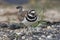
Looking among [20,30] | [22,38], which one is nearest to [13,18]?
[20,30]

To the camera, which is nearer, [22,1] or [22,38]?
[22,38]

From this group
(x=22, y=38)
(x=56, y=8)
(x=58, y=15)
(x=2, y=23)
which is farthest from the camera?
(x=56, y=8)

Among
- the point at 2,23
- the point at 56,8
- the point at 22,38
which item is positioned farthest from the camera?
the point at 56,8

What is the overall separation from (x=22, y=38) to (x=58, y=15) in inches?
130

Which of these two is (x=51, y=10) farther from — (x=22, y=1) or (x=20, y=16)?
(x=20, y=16)

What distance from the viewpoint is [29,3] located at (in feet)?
47.9

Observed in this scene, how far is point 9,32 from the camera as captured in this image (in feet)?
33.7

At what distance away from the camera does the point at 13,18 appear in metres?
12.0

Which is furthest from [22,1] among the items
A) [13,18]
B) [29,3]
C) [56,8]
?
[13,18]

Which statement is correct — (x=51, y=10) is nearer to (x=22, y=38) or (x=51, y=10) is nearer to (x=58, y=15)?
A: (x=58, y=15)

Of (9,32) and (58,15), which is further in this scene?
(58,15)

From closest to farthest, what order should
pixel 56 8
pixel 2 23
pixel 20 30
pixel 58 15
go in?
pixel 20 30 → pixel 2 23 → pixel 58 15 → pixel 56 8

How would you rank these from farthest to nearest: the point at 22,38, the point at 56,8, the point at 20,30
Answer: the point at 56,8, the point at 20,30, the point at 22,38

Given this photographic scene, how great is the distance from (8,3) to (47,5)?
1.86 metres
